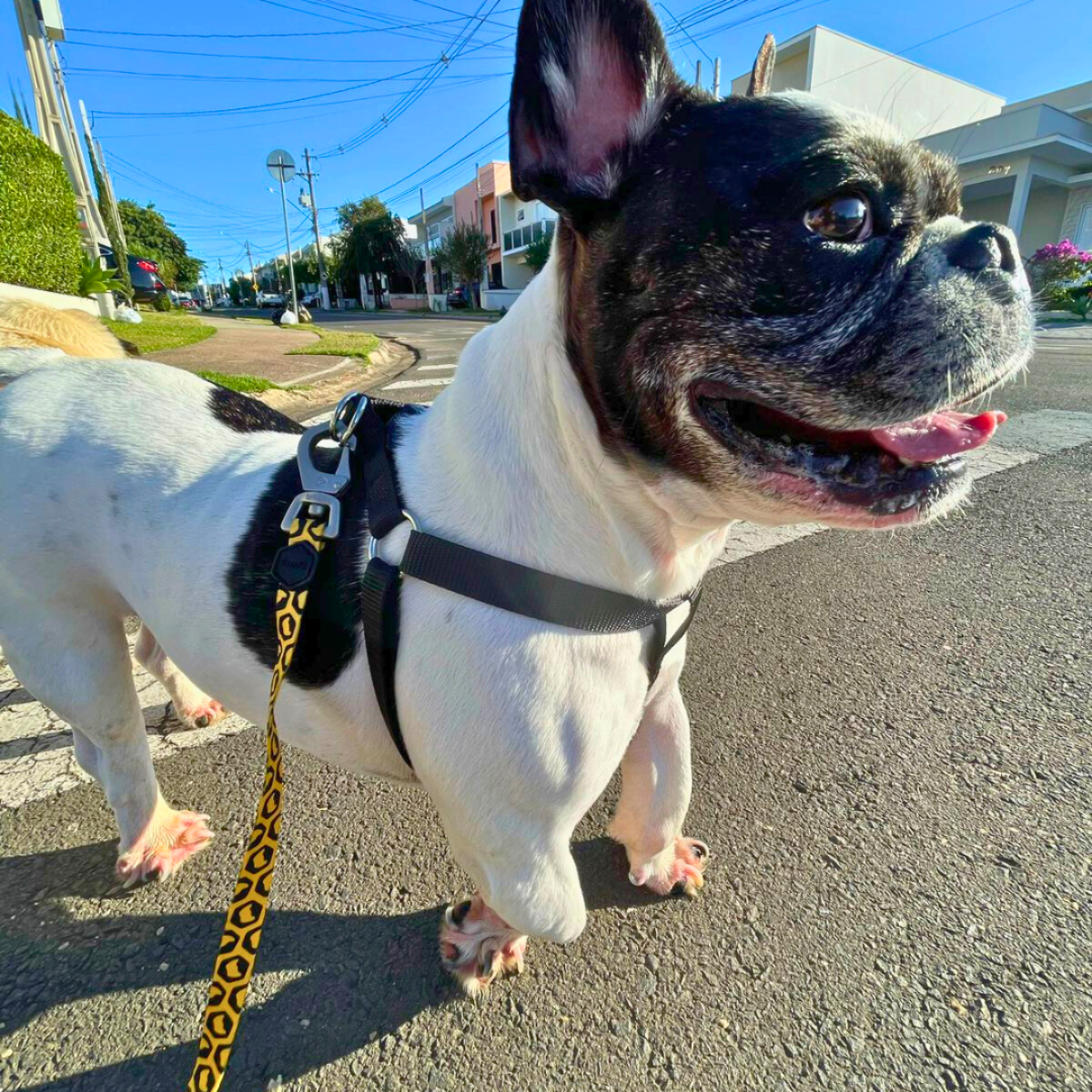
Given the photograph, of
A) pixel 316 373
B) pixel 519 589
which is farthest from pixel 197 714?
pixel 316 373

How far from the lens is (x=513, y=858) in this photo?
1447mm

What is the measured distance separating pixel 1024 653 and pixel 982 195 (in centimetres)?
3189

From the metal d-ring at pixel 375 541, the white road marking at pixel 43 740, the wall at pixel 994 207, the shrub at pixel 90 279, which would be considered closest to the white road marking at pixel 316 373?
the shrub at pixel 90 279

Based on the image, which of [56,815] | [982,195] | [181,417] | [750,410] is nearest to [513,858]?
[750,410]

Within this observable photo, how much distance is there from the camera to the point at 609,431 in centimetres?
128

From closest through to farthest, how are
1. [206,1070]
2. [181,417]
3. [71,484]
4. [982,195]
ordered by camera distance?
[206,1070] → [71,484] → [181,417] → [982,195]

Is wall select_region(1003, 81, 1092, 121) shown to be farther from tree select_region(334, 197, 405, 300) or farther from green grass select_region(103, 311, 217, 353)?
tree select_region(334, 197, 405, 300)

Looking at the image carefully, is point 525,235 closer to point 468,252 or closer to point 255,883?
point 468,252

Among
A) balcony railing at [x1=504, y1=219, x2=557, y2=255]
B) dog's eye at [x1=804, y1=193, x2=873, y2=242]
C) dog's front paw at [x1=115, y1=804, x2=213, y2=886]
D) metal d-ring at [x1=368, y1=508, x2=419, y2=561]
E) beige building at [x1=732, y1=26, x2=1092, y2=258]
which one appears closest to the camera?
dog's eye at [x1=804, y1=193, x2=873, y2=242]

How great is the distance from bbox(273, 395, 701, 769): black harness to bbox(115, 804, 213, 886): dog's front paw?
3.49ft

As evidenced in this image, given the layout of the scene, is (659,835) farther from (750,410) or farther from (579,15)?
(579,15)

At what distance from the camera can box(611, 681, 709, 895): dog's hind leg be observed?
6.22 ft

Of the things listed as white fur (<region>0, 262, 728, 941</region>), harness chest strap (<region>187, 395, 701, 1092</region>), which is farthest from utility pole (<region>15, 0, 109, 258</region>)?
harness chest strap (<region>187, 395, 701, 1092</region>)

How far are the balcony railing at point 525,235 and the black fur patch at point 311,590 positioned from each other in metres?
47.5
